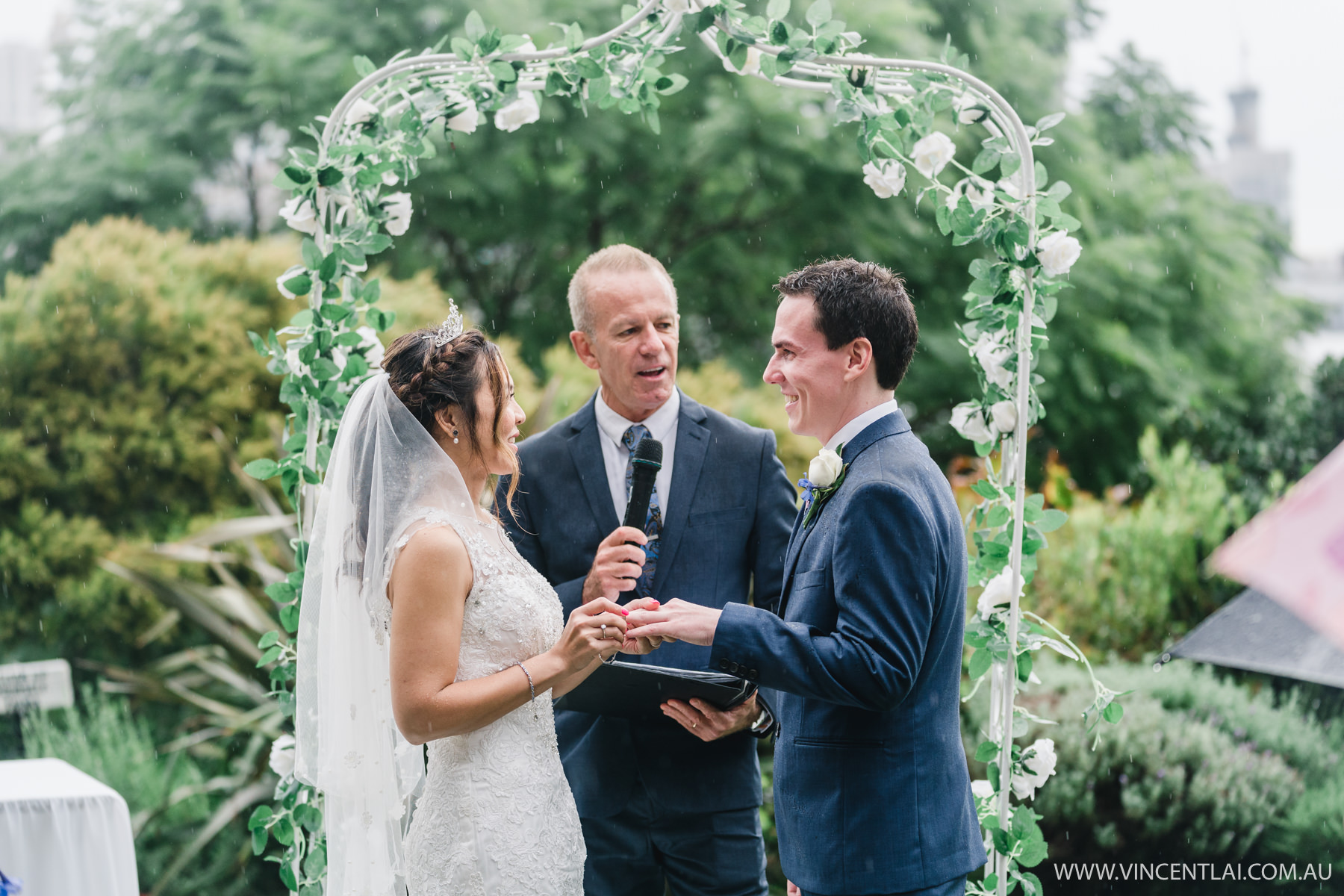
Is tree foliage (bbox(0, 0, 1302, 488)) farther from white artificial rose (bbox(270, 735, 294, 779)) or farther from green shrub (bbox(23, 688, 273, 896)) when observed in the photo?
white artificial rose (bbox(270, 735, 294, 779))

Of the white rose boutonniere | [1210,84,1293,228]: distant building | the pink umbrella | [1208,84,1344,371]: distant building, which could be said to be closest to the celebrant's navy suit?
the white rose boutonniere

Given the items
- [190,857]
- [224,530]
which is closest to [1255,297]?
[224,530]

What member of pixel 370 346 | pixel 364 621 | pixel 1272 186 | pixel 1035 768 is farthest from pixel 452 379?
pixel 1272 186

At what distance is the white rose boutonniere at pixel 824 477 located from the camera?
2.48 metres

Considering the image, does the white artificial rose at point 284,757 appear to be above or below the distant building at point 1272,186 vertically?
above

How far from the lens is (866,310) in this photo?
8.19 feet

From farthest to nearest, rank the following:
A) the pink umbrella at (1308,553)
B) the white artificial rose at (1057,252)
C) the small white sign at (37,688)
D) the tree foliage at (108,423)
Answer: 1. the tree foliage at (108,423)
2. the small white sign at (37,688)
3. the white artificial rose at (1057,252)
4. the pink umbrella at (1308,553)

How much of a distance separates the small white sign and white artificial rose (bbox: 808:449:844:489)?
5397 millimetres

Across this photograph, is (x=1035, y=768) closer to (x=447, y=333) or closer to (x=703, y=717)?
(x=703, y=717)

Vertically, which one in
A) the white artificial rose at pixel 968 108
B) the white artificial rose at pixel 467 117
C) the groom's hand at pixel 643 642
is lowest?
the groom's hand at pixel 643 642

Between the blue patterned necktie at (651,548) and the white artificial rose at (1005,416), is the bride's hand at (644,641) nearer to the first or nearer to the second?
the blue patterned necktie at (651,548)

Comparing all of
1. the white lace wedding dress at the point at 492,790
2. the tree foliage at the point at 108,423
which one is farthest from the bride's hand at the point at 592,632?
the tree foliage at the point at 108,423

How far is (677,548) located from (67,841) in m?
1.98

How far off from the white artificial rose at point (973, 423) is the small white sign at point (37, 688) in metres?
5.36
